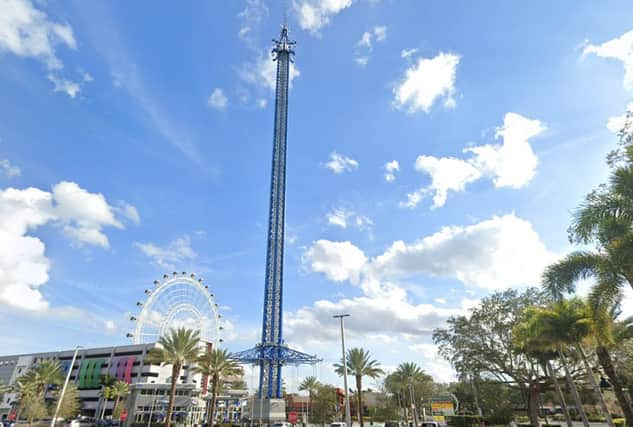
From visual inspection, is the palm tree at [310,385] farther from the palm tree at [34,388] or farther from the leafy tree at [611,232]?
the leafy tree at [611,232]

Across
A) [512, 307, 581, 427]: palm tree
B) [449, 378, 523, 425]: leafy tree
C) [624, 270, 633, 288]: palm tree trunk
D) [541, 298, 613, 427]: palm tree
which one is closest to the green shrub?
[449, 378, 523, 425]: leafy tree

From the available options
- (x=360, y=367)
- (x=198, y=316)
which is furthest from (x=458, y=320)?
(x=198, y=316)

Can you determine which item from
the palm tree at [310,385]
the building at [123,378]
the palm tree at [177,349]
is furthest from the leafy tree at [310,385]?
the palm tree at [177,349]

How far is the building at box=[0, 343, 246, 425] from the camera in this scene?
5725 cm

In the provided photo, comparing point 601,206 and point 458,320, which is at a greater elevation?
point 458,320

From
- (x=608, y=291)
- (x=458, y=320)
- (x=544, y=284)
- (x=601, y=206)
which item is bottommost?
(x=608, y=291)

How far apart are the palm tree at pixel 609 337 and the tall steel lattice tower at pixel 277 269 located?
58.4 meters

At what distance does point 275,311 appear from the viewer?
247ft

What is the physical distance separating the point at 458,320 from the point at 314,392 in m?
42.4

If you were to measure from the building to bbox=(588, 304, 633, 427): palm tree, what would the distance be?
5506cm

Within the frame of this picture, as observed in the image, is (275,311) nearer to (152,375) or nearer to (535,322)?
(152,375)

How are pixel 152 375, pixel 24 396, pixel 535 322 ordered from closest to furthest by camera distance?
pixel 535 322
pixel 24 396
pixel 152 375

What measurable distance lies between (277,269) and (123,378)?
46.0m

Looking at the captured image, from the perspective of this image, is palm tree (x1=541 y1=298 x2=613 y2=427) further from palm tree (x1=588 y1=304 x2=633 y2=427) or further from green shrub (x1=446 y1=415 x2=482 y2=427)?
green shrub (x1=446 y1=415 x2=482 y2=427)
